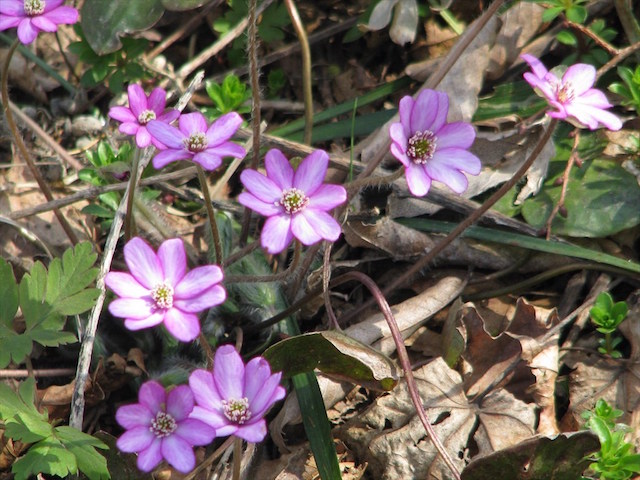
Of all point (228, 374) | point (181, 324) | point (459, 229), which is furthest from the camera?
point (459, 229)

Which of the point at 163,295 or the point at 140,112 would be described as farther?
the point at 140,112

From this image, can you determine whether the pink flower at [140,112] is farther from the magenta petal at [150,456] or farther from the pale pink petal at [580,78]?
the pale pink petal at [580,78]

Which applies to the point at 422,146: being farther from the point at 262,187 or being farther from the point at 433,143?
A: the point at 262,187

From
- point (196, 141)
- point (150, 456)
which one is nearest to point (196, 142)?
point (196, 141)

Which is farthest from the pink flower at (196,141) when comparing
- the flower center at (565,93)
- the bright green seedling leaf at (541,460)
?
the bright green seedling leaf at (541,460)

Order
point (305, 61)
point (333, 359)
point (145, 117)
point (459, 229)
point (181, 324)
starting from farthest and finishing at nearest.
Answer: point (305, 61) → point (459, 229) → point (145, 117) → point (333, 359) → point (181, 324)

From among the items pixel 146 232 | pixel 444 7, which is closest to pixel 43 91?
pixel 146 232

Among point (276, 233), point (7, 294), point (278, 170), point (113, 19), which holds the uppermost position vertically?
point (113, 19)

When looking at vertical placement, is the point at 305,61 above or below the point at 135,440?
above
